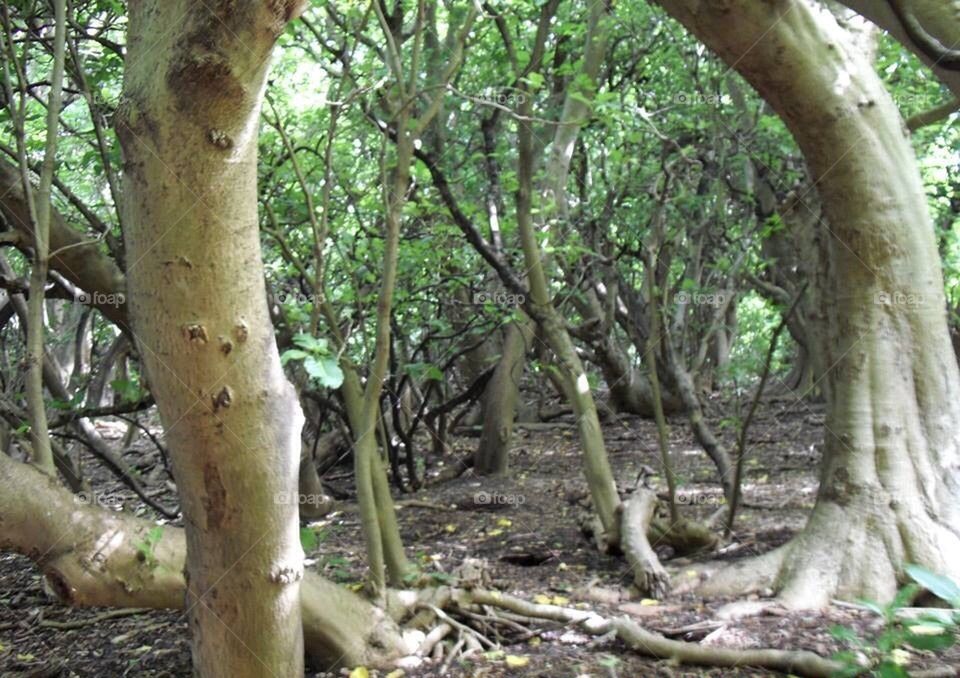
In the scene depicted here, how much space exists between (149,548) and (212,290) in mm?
1119

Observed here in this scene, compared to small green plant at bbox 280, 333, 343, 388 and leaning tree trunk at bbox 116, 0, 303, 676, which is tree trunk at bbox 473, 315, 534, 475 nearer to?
small green plant at bbox 280, 333, 343, 388

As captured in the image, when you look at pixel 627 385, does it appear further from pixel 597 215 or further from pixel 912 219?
pixel 912 219

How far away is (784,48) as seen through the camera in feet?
11.9

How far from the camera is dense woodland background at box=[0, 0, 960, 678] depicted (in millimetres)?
2119

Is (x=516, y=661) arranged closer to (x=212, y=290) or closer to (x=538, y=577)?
(x=538, y=577)

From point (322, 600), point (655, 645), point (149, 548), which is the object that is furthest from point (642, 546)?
point (149, 548)

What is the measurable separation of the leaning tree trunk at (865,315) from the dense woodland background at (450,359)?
1 cm

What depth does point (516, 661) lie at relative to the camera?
10.6 feet

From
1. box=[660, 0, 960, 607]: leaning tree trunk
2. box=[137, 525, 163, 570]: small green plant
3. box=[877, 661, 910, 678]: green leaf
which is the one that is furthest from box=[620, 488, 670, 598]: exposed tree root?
box=[137, 525, 163, 570]: small green plant

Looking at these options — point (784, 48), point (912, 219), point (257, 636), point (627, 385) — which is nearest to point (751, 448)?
point (627, 385)

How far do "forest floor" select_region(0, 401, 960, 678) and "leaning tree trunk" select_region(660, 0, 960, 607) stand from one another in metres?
0.34

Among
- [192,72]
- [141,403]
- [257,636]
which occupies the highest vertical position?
[192,72]

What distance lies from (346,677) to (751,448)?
5872mm

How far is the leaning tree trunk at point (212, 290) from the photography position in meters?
1.94
